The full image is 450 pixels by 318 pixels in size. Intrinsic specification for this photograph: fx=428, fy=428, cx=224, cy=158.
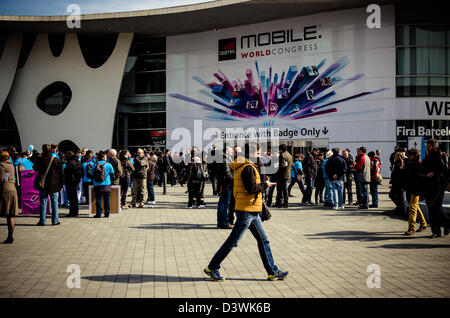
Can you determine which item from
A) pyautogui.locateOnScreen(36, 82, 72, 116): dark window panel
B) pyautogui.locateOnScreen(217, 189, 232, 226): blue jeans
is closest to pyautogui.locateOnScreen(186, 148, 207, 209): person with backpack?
pyautogui.locateOnScreen(217, 189, 232, 226): blue jeans

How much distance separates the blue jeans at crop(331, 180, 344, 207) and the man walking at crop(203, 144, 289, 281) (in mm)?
8348

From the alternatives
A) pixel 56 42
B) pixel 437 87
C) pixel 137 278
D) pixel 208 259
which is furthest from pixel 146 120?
pixel 137 278

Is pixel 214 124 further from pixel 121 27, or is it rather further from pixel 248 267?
pixel 248 267

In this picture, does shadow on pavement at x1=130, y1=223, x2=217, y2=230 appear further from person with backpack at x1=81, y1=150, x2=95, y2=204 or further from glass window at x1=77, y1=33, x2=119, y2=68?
glass window at x1=77, y1=33, x2=119, y2=68

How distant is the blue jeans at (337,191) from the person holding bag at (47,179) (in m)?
8.06

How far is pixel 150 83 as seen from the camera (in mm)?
36031

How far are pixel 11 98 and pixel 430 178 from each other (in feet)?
117

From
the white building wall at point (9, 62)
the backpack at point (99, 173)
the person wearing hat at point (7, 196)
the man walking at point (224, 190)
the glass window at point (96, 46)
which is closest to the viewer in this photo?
the person wearing hat at point (7, 196)

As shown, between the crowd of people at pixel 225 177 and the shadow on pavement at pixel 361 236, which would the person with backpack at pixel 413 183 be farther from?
the shadow on pavement at pixel 361 236

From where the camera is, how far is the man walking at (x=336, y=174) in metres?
13.3

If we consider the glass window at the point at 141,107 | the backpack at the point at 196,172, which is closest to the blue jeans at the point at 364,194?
the backpack at the point at 196,172

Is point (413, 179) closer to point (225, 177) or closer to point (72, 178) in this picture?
point (225, 177)

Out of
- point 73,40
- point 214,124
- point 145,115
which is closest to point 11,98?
point 73,40

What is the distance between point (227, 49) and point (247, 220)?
93.6 ft
